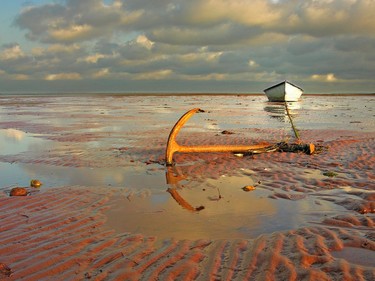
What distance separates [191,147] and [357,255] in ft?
19.4

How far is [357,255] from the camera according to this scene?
441 cm

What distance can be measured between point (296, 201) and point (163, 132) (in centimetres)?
1138

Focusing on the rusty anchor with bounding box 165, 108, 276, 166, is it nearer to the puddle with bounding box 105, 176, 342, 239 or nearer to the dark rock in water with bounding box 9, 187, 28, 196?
the puddle with bounding box 105, 176, 342, 239

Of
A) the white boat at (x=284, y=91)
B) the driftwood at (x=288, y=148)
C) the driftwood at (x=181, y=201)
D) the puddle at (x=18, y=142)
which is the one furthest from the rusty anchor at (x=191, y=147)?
the white boat at (x=284, y=91)

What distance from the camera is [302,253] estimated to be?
445 cm

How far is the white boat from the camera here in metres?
43.0

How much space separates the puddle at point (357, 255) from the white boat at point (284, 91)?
130 ft

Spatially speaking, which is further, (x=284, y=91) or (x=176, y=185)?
(x=284, y=91)

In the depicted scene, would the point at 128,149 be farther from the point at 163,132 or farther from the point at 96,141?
the point at 163,132

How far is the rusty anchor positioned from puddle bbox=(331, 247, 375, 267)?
5380 mm

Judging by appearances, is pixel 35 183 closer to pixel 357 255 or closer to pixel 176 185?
pixel 176 185

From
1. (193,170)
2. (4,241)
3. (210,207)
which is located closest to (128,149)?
(193,170)

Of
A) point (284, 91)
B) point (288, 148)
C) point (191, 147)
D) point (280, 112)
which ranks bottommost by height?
point (288, 148)

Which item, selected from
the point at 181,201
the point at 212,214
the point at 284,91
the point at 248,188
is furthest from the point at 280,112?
the point at 212,214
